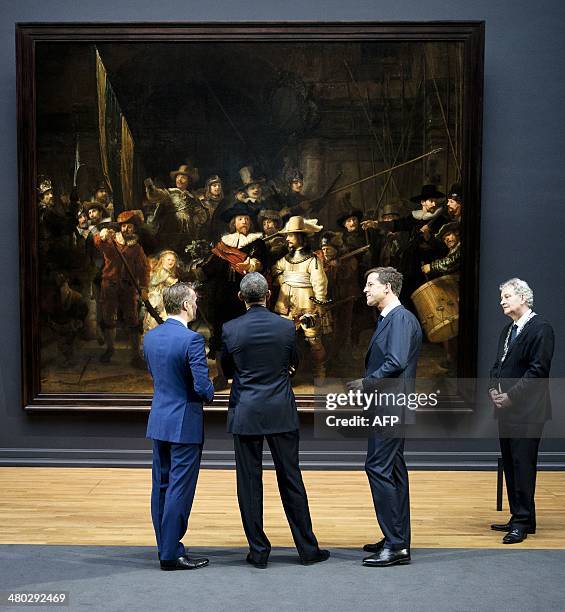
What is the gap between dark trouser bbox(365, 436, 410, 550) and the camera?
650 cm

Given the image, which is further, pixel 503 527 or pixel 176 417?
pixel 503 527

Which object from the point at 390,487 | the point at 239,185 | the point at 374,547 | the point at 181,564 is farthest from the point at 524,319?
the point at 239,185

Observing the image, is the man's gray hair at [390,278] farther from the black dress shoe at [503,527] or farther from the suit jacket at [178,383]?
the black dress shoe at [503,527]

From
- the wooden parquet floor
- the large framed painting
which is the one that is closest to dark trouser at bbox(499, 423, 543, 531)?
the wooden parquet floor

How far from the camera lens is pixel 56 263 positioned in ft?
33.4

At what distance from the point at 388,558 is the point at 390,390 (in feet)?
3.98

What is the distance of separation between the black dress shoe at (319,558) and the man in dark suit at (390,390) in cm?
31

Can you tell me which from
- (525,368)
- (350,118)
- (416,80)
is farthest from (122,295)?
(525,368)

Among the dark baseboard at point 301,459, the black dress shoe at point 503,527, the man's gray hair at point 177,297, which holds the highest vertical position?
the man's gray hair at point 177,297

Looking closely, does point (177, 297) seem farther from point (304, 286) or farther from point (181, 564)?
point (304, 286)

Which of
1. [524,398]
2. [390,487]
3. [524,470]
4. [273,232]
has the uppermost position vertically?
[273,232]

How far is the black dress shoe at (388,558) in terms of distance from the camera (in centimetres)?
653

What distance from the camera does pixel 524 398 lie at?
24.1 ft

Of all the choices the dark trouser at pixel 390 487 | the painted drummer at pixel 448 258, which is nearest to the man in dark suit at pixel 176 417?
the dark trouser at pixel 390 487
